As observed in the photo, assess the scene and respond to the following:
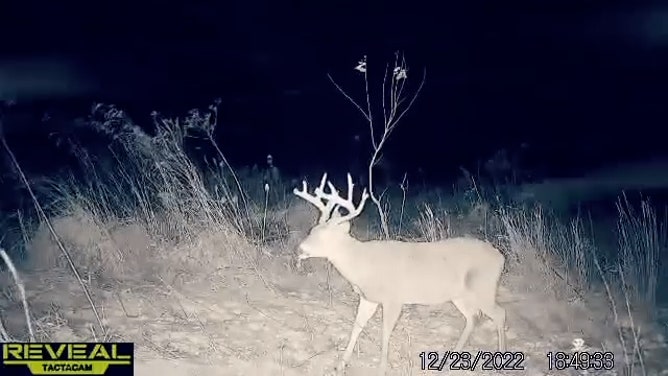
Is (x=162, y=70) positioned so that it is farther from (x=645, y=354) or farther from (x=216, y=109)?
(x=645, y=354)

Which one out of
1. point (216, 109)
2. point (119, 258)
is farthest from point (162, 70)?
point (119, 258)

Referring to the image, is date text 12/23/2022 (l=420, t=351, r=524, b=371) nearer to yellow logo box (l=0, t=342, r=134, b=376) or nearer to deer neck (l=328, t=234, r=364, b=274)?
deer neck (l=328, t=234, r=364, b=274)

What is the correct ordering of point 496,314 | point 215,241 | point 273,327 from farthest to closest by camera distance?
1. point 215,241
2. point 273,327
3. point 496,314

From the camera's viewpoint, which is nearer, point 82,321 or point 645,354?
point 645,354

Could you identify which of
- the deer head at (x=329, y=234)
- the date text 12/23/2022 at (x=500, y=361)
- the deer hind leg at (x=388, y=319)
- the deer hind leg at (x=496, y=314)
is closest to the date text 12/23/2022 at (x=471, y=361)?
the date text 12/23/2022 at (x=500, y=361)

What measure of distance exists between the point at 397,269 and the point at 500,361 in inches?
23.3

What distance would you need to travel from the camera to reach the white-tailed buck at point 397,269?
338 cm

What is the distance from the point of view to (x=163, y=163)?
5.29 metres

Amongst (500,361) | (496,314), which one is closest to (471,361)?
(500,361)

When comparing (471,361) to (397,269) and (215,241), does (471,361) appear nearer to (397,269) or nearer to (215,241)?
(397,269)

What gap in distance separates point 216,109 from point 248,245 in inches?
46.5

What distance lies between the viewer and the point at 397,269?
3412mm

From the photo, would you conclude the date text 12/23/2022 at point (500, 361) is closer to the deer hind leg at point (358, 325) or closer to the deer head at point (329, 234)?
the deer hind leg at point (358, 325)

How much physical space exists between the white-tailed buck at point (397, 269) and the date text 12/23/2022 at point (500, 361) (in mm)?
74
